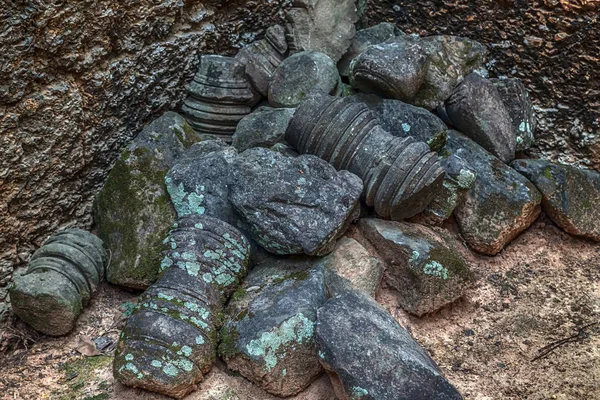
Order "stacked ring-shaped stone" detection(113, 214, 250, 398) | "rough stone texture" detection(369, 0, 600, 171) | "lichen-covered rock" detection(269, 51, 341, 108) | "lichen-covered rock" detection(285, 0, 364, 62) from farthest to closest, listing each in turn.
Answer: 1. "lichen-covered rock" detection(285, 0, 364, 62)
2. "lichen-covered rock" detection(269, 51, 341, 108)
3. "rough stone texture" detection(369, 0, 600, 171)
4. "stacked ring-shaped stone" detection(113, 214, 250, 398)

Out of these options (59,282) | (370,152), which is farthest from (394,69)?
(59,282)

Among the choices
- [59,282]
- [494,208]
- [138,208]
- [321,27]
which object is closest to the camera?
[59,282]

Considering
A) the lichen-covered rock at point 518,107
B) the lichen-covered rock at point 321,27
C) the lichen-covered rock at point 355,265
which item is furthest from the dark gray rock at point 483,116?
the lichen-covered rock at point 355,265

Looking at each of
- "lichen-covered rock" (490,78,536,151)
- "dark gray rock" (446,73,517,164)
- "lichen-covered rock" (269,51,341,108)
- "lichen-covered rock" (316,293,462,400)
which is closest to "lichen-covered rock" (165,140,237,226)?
"lichen-covered rock" (269,51,341,108)

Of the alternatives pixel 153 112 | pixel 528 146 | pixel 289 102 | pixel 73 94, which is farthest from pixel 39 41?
pixel 528 146

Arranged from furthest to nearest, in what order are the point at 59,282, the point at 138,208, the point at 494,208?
the point at 494,208 < the point at 138,208 < the point at 59,282

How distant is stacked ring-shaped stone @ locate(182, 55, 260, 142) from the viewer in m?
3.77

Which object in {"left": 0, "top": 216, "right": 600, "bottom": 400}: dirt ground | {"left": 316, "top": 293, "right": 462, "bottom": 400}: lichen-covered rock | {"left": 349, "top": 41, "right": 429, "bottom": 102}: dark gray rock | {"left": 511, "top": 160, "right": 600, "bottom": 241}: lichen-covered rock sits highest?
{"left": 349, "top": 41, "right": 429, "bottom": 102}: dark gray rock

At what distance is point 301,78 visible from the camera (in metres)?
3.73

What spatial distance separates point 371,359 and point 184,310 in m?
0.72

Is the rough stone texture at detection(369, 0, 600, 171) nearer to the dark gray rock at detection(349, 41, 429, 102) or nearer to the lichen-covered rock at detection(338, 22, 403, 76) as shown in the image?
the lichen-covered rock at detection(338, 22, 403, 76)

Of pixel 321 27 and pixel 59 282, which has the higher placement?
pixel 321 27

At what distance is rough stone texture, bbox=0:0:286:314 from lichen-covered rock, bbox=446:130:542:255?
1.51 m

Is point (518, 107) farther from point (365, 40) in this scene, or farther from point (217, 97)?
point (217, 97)
